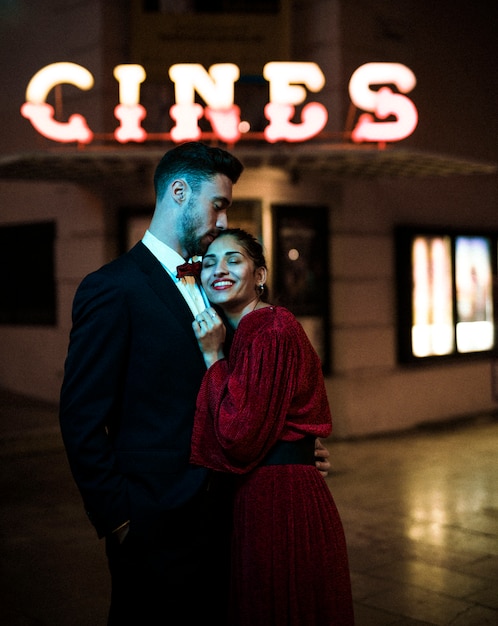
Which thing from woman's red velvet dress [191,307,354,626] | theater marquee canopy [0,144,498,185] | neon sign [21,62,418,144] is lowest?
woman's red velvet dress [191,307,354,626]

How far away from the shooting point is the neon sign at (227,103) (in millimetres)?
8586

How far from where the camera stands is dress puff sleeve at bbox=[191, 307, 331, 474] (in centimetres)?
255

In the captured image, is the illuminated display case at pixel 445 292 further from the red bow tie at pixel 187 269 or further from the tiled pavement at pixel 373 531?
the red bow tie at pixel 187 269

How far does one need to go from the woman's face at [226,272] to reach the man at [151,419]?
0.07 m

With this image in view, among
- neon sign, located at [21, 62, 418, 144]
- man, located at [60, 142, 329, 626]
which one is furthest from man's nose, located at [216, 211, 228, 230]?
neon sign, located at [21, 62, 418, 144]

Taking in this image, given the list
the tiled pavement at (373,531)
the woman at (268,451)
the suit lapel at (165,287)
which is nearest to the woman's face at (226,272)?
the woman at (268,451)

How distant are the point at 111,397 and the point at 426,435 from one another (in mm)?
8124

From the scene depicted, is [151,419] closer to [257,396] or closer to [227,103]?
[257,396]

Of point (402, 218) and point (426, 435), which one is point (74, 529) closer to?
point (426, 435)

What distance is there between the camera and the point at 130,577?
2592 millimetres

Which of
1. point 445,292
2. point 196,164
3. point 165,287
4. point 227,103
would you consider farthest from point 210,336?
point 445,292

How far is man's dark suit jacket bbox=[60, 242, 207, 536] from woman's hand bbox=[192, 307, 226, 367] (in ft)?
0.14

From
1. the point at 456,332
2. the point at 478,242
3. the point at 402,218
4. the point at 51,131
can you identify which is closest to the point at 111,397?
the point at 51,131

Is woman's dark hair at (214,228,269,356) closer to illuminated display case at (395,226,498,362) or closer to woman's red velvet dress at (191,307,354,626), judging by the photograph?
woman's red velvet dress at (191,307,354,626)
